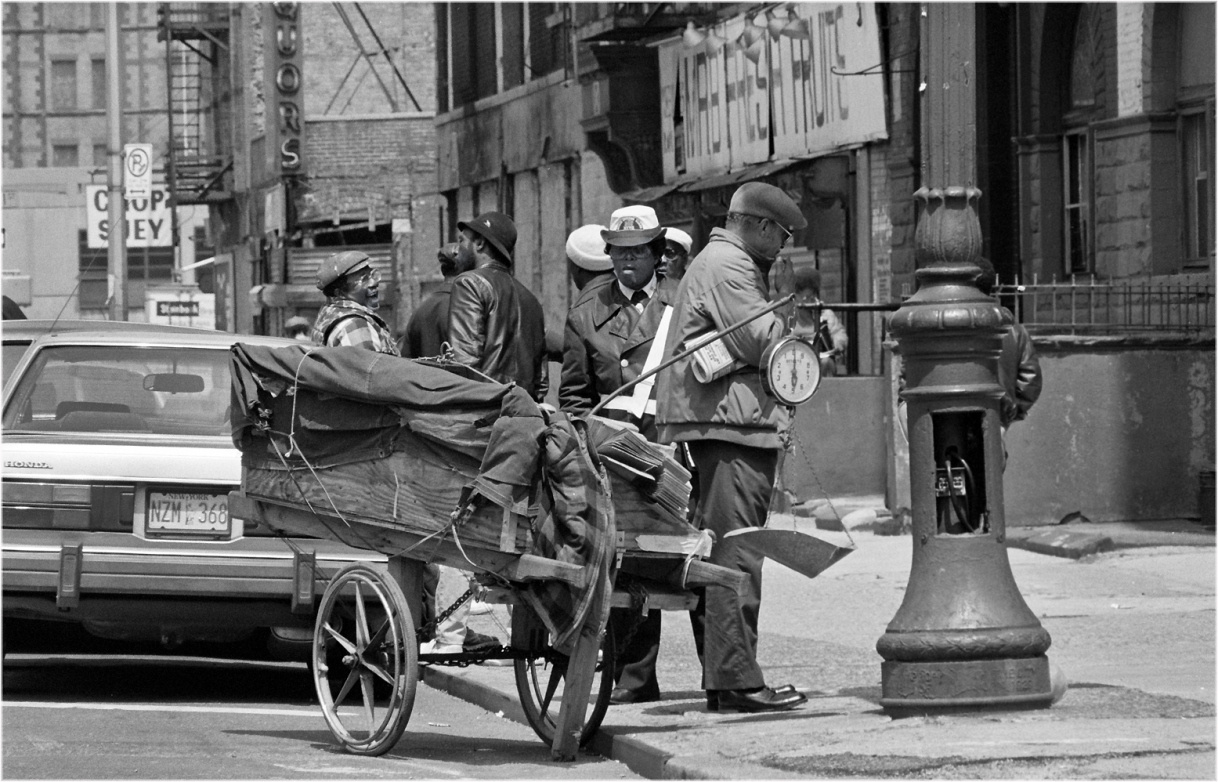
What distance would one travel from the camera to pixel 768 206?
863 cm

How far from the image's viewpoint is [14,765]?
771cm

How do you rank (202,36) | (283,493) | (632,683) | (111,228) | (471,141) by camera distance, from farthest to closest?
(202,36), (471,141), (111,228), (632,683), (283,493)

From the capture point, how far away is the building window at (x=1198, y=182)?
15.9 metres

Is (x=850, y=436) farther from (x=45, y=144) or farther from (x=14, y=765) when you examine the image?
(x=45, y=144)

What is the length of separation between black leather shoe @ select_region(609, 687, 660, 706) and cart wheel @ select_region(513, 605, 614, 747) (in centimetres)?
36

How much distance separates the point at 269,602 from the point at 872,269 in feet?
37.7

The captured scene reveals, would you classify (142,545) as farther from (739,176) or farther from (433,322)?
(739,176)

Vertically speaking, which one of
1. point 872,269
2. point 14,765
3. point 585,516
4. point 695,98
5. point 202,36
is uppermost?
point 202,36

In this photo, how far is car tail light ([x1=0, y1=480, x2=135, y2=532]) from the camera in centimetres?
939

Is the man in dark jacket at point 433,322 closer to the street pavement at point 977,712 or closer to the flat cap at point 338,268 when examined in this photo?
the flat cap at point 338,268

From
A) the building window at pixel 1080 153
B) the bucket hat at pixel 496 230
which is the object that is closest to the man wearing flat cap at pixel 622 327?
the bucket hat at pixel 496 230

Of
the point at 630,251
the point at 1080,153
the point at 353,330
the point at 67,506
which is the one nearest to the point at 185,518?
the point at 67,506

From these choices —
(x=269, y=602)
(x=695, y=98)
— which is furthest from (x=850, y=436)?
(x=269, y=602)

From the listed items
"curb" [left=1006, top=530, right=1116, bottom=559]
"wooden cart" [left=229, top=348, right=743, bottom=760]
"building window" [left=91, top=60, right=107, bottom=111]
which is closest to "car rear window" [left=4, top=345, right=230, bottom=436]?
"wooden cart" [left=229, top=348, right=743, bottom=760]
